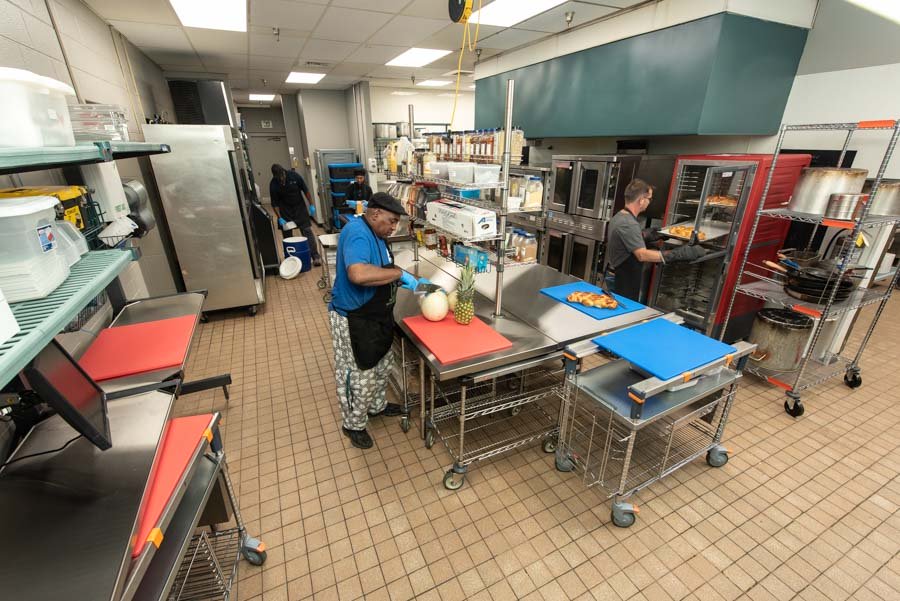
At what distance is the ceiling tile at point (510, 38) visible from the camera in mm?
4400

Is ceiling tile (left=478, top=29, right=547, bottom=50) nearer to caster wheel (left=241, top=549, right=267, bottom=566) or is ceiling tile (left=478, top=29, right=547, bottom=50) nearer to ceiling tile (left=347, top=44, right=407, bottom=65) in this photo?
ceiling tile (left=347, top=44, right=407, bottom=65)

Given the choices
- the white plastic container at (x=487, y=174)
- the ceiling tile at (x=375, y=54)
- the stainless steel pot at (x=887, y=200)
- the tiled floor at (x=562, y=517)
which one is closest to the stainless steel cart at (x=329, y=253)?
the tiled floor at (x=562, y=517)

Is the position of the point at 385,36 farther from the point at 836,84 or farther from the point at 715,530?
the point at 715,530

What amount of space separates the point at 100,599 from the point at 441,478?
1.70 m

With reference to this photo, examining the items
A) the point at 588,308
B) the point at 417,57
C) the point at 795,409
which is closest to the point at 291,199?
the point at 417,57

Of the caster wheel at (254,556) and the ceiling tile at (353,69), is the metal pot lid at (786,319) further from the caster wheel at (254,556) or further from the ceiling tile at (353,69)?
the ceiling tile at (353,69)

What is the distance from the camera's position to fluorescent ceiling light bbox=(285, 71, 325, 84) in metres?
6.79

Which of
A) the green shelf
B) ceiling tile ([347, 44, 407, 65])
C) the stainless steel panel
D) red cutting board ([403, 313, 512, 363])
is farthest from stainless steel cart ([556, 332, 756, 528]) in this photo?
ceiling tile ([347, 44, 407, 65])

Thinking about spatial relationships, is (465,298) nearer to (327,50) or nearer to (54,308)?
(54,308)

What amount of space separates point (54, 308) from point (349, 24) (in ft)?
13.7

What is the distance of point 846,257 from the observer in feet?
8.41

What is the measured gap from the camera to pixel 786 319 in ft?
10.3

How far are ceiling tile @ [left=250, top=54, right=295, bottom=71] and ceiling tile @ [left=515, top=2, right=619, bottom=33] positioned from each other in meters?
3.48

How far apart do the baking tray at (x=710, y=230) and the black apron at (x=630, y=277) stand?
59 cm
